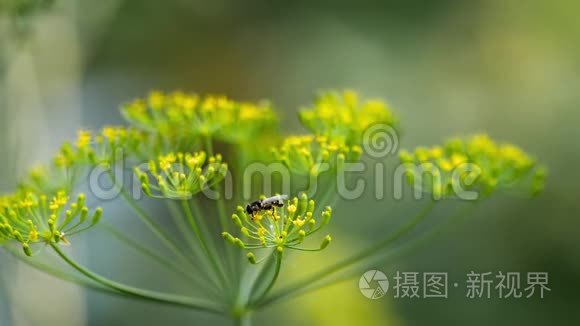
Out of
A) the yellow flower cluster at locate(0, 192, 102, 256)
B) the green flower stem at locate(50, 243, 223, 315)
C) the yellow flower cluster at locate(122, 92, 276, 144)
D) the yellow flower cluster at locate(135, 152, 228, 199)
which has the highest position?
the yellow flower cluster at locate(122, 92, 276, 144)

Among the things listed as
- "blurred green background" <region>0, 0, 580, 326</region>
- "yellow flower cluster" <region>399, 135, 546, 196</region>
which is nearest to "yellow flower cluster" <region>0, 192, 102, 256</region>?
"blurred green background" <region>0, 0, 580, 326</region>

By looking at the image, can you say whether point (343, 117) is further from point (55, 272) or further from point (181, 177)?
point (55, 272)

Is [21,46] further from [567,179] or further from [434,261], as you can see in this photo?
[567,179]

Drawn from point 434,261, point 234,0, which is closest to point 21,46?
point 434,261

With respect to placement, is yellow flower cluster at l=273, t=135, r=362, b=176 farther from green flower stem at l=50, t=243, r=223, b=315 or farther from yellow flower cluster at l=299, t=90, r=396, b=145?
green flower stem at l=50, t=243, r=223, b=315

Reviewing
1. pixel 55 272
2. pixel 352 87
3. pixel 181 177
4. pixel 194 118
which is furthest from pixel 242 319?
pixel 352 87
